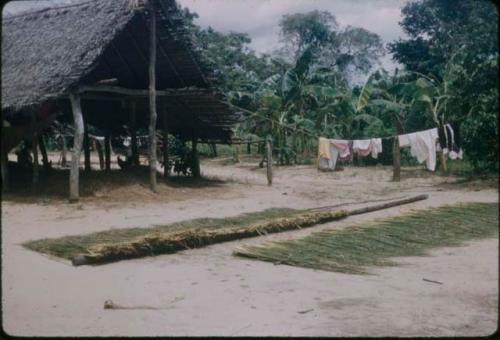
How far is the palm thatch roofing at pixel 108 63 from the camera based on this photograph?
9906 mm

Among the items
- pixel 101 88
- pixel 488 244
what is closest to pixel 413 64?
pixel 101 88

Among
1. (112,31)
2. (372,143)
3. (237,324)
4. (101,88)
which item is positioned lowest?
(237,324)

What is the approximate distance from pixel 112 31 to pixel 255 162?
11.7m

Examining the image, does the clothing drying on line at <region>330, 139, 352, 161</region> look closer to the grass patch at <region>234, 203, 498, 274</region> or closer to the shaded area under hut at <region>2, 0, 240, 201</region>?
the shaded area under hut at <region>2, 0, 240, 201</region>

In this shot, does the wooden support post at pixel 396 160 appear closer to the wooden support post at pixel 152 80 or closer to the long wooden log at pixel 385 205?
the long wooden log at pixel 385 205

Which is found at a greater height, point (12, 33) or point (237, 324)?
point (12, 33)

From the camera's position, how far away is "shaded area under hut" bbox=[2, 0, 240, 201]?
391 inches

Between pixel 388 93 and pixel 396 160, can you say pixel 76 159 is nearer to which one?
pixel 396 160

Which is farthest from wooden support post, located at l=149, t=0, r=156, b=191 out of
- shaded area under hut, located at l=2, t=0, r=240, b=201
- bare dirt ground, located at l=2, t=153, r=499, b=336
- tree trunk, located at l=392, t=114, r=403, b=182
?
tree trunk, located at l=392, t=114, r=403, b=182

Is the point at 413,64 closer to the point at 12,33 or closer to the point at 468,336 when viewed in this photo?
the point at 12,33

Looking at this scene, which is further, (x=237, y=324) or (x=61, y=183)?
(x=61, y=183)

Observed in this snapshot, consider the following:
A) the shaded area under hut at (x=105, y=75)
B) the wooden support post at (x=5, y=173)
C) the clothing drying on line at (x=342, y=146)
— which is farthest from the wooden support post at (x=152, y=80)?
the clothing drying on line at (x=342, y=146)

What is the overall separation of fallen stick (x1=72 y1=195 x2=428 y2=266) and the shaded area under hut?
421 centimetres

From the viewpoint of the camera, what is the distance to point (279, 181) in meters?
14.4
